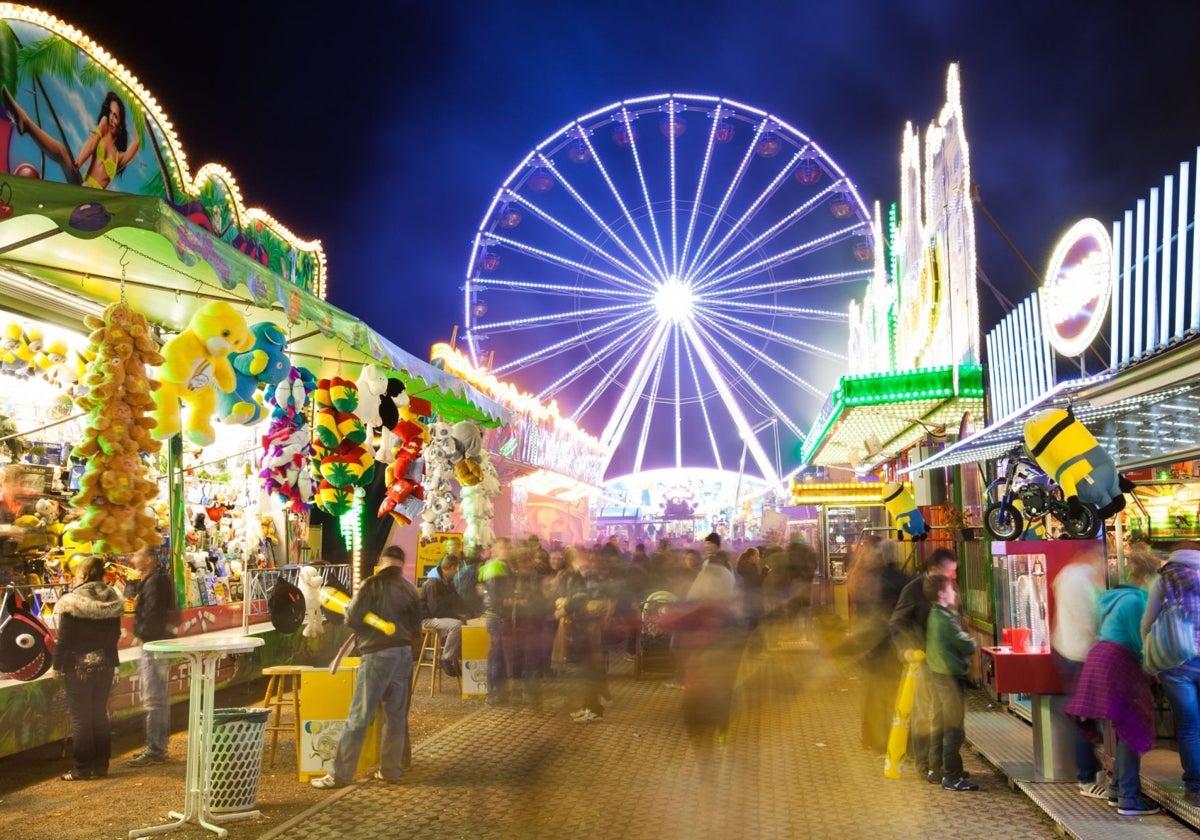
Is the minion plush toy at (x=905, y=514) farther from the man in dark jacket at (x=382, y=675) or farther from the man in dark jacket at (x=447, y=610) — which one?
the man in dark jacket at (x=382, y=675)

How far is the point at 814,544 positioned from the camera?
83.4ft

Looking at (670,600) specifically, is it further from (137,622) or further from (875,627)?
(137,622)

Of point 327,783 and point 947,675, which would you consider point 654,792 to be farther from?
point 327,783

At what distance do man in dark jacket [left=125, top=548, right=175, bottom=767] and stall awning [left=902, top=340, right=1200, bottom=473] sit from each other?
6541 millimetres

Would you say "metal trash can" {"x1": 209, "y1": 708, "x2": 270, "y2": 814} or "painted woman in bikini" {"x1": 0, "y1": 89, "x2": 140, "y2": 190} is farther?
"painted woman in bikini" {"x1": 0, "y1": 89, "x2": 140, "y2": 190}

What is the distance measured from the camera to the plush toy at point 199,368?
22.0ft

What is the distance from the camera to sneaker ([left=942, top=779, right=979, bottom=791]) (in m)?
6.68

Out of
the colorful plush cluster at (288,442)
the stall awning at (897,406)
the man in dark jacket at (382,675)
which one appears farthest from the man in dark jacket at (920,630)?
the stall awning at (897,406)

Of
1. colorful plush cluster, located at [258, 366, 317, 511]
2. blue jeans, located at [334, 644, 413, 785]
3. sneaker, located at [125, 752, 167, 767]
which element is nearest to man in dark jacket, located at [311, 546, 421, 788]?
blue jeans, located at [334, 644, 413, 785]

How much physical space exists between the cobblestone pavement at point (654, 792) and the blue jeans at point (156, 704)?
1.68m

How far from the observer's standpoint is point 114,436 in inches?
242

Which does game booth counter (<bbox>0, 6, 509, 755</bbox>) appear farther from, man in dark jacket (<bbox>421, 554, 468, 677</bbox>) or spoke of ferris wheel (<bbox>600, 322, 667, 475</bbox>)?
spoke of ferris wheel (<bbox>600, 322, 667, 475</bbox>)

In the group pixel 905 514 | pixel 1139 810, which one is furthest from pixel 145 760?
pixel 905 514

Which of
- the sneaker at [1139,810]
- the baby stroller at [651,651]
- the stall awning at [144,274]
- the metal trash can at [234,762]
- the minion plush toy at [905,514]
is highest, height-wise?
the stall awning at [144,274]
